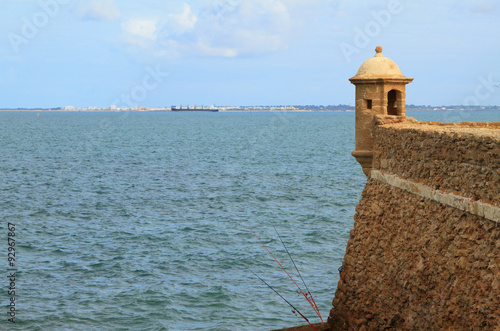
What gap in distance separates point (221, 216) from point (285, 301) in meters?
11.7

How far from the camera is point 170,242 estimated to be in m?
23.9

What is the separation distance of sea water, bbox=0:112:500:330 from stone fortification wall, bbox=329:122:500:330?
4.36 metres

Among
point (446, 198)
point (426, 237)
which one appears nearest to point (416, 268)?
point (426, 237)

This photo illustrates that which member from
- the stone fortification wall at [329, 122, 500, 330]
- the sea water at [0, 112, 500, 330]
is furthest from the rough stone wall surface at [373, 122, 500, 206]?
the sea water at [0, 112, 500, 330]

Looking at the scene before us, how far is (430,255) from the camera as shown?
10.2m

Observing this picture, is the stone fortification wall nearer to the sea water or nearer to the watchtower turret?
the watchtower turret

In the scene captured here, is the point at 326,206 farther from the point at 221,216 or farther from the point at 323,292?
the point at 323,292

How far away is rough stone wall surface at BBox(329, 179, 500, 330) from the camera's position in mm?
8883

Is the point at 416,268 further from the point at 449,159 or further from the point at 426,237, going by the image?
the point at 449,159

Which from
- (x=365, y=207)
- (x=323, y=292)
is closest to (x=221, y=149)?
(x=323, y=292)

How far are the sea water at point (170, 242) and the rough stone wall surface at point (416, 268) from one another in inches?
160

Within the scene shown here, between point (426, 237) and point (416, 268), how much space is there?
0.60m

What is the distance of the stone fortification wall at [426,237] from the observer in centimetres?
889

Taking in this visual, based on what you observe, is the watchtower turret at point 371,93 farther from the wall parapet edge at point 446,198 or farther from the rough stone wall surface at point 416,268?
the wall parapet edge at point 446,198
